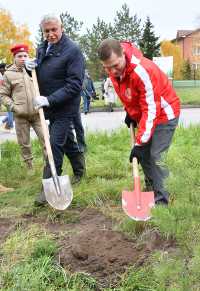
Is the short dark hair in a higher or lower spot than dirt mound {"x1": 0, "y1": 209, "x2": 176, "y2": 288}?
higher

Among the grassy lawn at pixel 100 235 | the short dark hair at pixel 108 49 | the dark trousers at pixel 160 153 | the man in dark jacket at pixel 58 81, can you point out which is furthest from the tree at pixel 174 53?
the short dark hair at pixel 108 49

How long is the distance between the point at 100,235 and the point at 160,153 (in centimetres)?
112

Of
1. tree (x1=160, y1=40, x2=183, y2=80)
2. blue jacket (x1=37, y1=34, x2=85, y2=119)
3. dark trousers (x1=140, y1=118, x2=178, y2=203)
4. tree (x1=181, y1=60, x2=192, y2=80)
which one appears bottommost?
tree (x1=181, y1=60, x2=192, y2=80)

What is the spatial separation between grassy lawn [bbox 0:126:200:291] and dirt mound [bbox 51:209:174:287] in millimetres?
12

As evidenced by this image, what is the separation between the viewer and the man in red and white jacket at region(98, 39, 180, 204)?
4480mm

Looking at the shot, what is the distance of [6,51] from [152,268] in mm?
45272

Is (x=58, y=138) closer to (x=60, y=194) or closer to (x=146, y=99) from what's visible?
(x=60, y=194)

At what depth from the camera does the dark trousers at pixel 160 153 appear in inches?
197

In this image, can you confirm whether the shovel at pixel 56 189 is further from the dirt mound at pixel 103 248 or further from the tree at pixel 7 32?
the tree at pixel 7 32

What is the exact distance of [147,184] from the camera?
5.54 m

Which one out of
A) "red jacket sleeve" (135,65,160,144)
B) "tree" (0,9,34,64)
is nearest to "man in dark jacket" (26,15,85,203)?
Result: "red jacket sleeve" (135,65,160,144)

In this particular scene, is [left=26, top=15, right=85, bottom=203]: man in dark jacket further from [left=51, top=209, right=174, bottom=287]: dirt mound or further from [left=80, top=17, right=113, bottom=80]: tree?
[left=80, top=17, right=113, bottom=80]: tree

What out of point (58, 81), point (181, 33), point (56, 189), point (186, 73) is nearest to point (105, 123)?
point (58, 81)

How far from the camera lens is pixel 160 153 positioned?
5.06 metres
